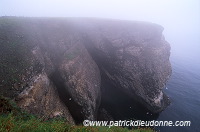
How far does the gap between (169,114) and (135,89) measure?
21.0 ft

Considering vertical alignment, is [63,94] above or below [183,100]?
above

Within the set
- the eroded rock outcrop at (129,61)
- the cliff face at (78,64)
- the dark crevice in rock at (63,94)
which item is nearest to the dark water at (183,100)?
the cliff face at (78,64)

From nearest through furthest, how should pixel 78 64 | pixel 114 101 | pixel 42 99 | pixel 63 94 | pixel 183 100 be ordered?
pixel 42 99 → pixel 63 94 → pixel 78 64 → pixel 114 101 → pixel 183 100

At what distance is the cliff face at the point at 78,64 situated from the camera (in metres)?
16.5

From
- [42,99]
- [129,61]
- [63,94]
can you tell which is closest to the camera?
[42,99]

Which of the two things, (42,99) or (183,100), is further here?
(183,100)

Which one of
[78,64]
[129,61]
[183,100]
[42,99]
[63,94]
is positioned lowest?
[183,100]

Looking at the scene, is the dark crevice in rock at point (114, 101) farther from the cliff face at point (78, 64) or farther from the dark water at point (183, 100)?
the dark water at point (183, 100)

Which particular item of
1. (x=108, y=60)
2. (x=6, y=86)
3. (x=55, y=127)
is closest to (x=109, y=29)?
(x=108, y=60)

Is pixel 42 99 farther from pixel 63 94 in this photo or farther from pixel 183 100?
pixel 183 100

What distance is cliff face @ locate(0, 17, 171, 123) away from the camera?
54.1 ft

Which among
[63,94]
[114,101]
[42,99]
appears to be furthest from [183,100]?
[42,99]

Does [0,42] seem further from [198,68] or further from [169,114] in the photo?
[198,68]

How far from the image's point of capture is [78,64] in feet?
72.2
